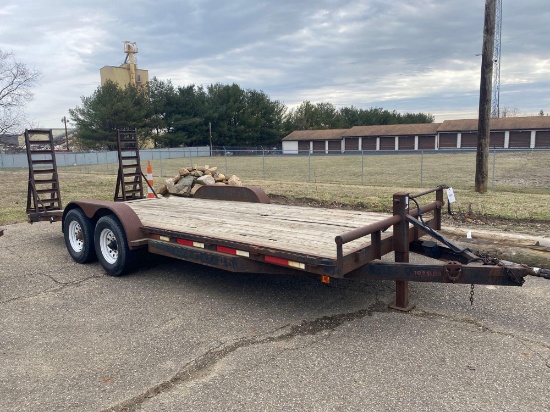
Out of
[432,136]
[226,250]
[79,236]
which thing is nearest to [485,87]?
[226,250]

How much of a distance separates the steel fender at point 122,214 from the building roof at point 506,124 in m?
60.1

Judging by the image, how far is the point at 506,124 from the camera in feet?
192

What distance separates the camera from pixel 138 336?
4.19m

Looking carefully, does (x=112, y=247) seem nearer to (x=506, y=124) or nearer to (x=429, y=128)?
(x=506, y=124)

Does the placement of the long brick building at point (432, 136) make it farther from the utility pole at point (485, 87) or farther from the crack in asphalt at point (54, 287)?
the crack in asphalt at point (54, 287)

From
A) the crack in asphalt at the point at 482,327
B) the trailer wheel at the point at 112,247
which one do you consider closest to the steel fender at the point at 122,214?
the trailer wheel at the point at 112,247

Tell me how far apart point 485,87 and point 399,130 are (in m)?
55.9

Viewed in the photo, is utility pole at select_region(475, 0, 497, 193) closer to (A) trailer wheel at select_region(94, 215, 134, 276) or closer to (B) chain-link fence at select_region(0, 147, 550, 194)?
(B) chain-link fence at select_region(0, 147, 550, 194)

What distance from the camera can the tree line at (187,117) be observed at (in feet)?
190

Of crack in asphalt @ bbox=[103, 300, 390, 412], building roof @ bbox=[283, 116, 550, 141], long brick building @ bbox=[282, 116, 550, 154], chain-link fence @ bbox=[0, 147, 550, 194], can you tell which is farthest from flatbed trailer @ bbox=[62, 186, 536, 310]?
building roof @ bbox=[283, 116, 550, 141]

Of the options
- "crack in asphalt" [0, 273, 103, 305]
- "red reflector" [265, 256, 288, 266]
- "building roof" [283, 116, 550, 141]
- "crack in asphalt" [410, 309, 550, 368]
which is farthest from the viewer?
"building roof" [283, 116, 550, 141]

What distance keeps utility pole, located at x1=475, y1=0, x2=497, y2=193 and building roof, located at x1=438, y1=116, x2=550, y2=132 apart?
49689 millimetres

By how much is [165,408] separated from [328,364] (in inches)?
49.4

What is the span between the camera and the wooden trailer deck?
4473mm
